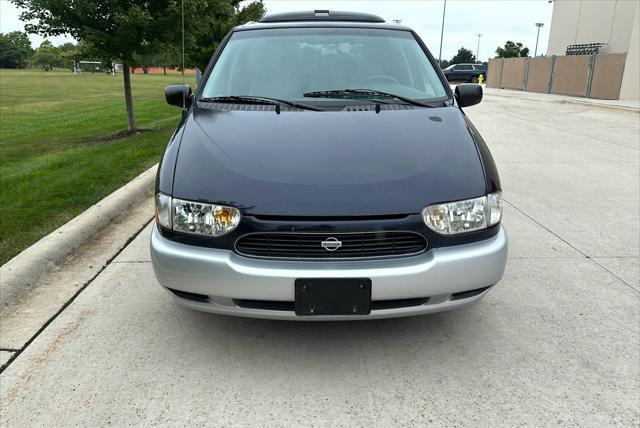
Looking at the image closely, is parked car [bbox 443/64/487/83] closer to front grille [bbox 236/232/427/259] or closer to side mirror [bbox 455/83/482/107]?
side mirror [bbox 455/83/482/107]

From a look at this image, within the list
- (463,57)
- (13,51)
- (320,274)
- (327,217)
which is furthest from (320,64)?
(13,51)

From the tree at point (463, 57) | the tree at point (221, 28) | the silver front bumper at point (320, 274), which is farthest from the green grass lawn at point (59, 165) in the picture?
the tree at point (463, 57)

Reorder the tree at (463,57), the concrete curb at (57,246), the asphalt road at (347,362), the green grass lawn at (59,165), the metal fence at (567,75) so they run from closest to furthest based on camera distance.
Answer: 1. the asphalt road at (347,362)
2. the concrete curb at (57,246)
3. the green grass lawn at (59,165)
4. the metal fence at (567,75)
5. the tree at (463,57)

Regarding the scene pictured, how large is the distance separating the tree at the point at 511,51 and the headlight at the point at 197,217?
8374cm

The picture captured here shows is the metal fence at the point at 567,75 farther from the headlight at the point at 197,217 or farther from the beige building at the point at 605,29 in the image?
the headlight at the point at 197,217

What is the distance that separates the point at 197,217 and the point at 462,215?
4.09ft

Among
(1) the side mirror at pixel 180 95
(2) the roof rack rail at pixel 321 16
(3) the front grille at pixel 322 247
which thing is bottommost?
(3) the front grille at pixel 322 247

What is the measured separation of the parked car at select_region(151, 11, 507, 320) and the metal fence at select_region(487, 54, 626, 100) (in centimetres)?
2372

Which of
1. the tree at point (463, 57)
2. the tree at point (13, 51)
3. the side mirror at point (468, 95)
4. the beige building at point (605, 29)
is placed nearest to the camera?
the side mirror at point (468, 95)

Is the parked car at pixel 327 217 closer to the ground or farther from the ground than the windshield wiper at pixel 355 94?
closer to the ground

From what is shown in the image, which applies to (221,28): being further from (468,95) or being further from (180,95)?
(468,95)

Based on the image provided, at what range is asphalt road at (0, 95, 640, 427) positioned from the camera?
2336 mm

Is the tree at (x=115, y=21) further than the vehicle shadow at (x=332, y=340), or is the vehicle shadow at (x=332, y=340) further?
the tree at (x=115, y=21)

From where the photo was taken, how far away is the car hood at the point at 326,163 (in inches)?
96.6
